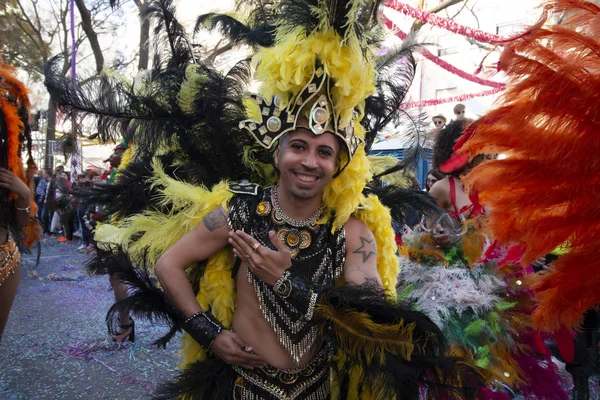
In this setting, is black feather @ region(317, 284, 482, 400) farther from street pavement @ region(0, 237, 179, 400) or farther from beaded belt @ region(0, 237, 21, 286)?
beaded belt @ region(0, 237, 21, 286)

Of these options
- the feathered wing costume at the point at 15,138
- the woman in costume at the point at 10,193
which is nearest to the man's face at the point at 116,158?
the feathered wing costume at the point at 15,138

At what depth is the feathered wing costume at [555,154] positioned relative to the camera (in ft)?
5.08

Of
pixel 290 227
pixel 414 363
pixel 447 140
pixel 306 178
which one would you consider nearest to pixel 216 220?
pixel 290 227

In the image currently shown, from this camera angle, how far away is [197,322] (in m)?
1.85

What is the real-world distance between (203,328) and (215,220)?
0.42 metres

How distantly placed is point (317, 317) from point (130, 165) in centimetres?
134

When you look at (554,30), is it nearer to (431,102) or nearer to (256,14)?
(256,14)

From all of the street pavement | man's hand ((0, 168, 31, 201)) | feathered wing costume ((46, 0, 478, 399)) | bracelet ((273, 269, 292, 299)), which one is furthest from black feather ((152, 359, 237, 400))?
man's hand ((0, 168, 31, 201))

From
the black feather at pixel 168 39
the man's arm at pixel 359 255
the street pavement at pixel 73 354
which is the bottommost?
the street pavement at pixel 73 354

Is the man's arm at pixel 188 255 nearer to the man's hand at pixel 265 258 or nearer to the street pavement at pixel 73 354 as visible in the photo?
the man's hand at pixel 265 258

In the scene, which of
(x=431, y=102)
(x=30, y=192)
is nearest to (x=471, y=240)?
(x=30, y=192)

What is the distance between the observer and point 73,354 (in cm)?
443

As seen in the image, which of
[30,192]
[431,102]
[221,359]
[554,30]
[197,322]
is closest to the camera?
[554,30]

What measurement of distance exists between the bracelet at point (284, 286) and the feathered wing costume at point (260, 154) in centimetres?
13
